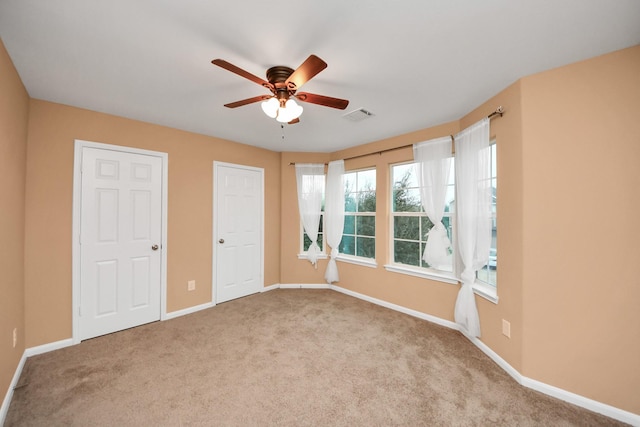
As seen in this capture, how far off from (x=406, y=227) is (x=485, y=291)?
126cm

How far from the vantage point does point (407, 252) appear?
3.45 m

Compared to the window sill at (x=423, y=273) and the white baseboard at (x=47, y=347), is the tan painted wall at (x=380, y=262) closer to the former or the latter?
the window sill at (x=423, y=273)

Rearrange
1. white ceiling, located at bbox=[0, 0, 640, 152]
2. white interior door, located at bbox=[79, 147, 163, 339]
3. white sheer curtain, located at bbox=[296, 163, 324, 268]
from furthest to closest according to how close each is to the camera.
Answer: white sheer curtain, located at bbox=[296, 163, 324, 268] < white interior door, located at bbox=[79, 147, 163, 339] < white ceiling, located at bbox=[0, 0, 640, 152]

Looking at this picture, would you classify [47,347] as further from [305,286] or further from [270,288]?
[305,286]

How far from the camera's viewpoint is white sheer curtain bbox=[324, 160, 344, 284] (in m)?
4.09

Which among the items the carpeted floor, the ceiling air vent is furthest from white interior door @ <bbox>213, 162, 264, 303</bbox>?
the ceiling air vent

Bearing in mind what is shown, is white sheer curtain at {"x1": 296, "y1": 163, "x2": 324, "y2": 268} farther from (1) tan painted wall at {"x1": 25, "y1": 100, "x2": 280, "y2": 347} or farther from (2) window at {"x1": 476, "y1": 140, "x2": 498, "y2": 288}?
(2) window at {"x1": 476, "y1": 140, "x2": 498, "y2": 288}

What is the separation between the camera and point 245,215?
12.9 ft

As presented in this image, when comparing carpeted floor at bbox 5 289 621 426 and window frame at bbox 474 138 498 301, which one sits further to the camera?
window frame at bbox 474 138 498 301

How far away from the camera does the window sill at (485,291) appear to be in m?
2.30

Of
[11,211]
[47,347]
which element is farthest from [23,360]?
[11,211]

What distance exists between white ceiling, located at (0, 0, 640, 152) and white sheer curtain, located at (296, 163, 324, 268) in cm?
187

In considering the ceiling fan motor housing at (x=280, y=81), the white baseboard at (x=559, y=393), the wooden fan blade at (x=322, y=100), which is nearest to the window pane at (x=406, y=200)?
the white baseboard at (x=559, y=393)

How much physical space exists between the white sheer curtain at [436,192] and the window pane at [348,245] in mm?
1283
